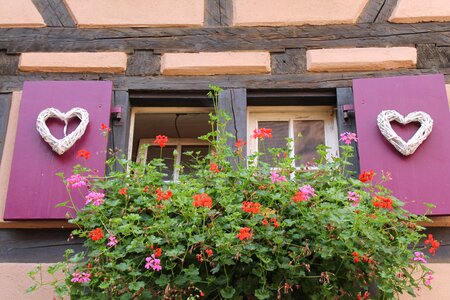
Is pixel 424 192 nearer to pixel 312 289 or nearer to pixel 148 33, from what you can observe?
pixel 312 289

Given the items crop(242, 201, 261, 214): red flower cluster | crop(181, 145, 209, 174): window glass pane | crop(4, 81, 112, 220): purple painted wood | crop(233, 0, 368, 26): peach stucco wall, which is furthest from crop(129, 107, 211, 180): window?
crop(242, 201, 261, 214): red flower cluster

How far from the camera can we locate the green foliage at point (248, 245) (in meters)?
3.05

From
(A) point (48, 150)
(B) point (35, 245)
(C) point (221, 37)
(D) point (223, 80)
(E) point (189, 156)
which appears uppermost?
(C) point (221, 37)

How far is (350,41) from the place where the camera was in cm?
437

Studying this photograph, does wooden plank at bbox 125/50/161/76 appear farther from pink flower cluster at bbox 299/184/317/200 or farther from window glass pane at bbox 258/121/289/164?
pink flower cluster at bbox 299/184/317/200

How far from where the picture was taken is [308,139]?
433cm

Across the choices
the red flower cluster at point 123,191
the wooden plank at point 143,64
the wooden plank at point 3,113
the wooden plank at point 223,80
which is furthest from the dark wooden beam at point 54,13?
the red flower cluster at point 123,191

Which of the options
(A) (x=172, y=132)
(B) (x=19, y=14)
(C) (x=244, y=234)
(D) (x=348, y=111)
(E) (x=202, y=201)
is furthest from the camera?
(A) (x=172, y=132)

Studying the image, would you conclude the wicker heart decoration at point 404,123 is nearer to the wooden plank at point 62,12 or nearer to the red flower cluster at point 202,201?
the red flower cluster at point 202,201

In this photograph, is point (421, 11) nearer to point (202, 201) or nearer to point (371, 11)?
point (371, 11)

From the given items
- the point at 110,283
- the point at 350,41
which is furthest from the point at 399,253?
the point at 350,41

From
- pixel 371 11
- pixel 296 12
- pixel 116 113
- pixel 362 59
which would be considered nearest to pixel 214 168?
pixel 116 113

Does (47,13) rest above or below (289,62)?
above

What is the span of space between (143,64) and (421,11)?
187 cm
